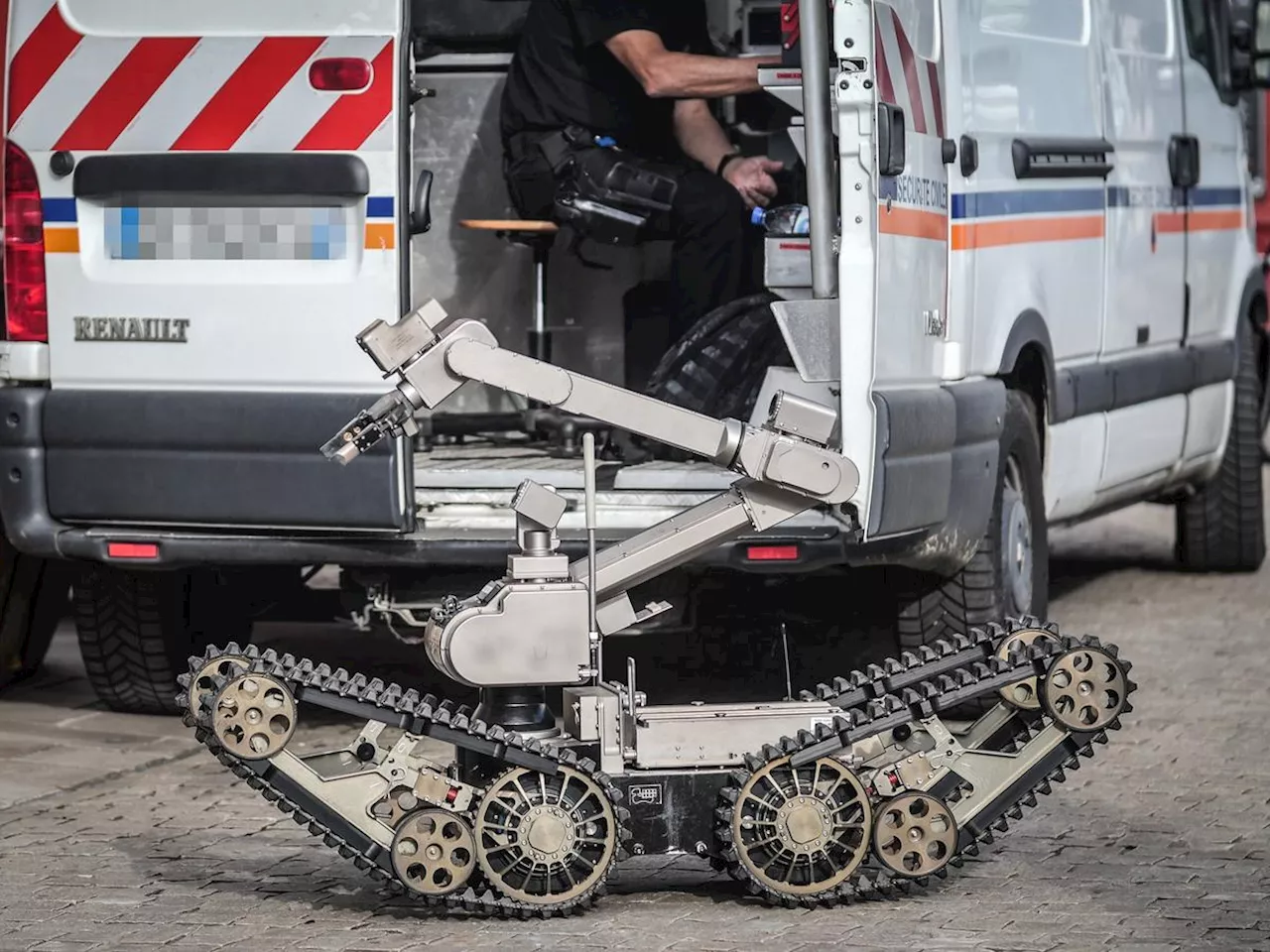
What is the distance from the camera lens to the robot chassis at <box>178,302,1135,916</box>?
17.8 feet

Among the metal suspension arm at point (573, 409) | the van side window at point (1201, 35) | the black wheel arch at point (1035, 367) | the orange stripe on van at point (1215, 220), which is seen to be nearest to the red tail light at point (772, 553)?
the metal suspension arm at point (573, 409)

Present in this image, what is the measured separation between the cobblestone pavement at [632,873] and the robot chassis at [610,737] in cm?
A: 13

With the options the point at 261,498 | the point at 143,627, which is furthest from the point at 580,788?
the point at 143,627

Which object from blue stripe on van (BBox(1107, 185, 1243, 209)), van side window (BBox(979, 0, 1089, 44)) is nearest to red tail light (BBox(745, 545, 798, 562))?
van side window (BBox(979, 0, 1089, 44))

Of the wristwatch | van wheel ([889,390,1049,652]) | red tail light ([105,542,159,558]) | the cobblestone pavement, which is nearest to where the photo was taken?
the cobblestone pavement

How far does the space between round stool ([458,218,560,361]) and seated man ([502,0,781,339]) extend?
0.29 ft

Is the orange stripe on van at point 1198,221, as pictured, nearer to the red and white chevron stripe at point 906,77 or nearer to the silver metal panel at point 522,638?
the red and white chevron stripe at point 906,77

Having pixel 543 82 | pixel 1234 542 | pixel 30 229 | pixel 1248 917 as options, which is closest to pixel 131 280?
pixel 30 229

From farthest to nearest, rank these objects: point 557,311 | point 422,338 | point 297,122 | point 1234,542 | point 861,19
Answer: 1. point 1234,542
2. point 557,311
3. point 297,122
4. point 861,19
5. point 422,338

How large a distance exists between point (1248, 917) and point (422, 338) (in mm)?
2095

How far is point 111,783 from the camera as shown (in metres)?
7.12

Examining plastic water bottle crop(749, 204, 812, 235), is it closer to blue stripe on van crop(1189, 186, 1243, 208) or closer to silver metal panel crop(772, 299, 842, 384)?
silver metal panel crop(772, 299, 842, 384)

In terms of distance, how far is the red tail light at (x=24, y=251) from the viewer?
704 centimetres

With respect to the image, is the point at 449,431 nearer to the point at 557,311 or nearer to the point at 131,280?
the point at 557,311
